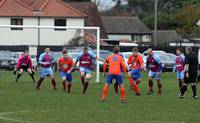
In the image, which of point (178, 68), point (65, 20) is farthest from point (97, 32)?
point (65, 20)

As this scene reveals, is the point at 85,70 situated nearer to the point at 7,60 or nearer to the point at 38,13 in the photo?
the point at 7,60

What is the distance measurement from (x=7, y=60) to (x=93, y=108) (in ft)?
67.8

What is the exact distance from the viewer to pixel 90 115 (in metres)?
18.2

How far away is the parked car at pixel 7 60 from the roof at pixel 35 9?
1058 inches

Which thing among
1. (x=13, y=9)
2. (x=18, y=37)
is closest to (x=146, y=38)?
(x=13, y=9)

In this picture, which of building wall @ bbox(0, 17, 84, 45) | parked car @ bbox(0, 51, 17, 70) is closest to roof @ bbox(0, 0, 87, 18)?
building wall @ bbox(0, 17, 84, 45)

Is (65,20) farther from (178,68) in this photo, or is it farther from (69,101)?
(69,101)

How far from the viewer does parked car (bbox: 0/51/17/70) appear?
1571 inches

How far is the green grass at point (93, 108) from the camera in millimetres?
17281

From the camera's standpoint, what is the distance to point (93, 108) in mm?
20453

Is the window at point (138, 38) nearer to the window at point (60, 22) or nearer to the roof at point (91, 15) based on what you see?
the roof at point (91, 15)

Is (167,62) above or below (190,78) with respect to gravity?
above

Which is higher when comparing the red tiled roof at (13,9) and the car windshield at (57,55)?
the red tiled roof at (13,9)

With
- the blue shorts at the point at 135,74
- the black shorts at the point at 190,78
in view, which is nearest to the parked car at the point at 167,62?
the blue shorts at the point at 135,74
